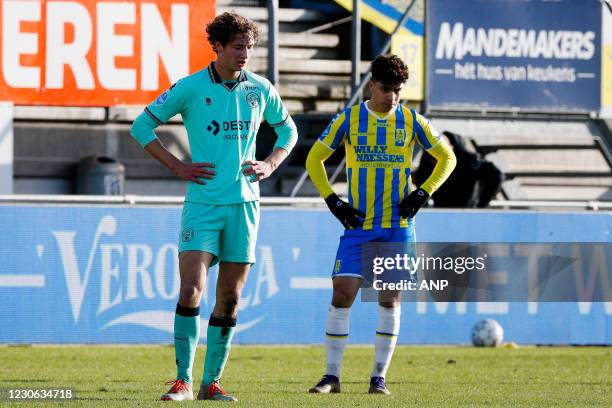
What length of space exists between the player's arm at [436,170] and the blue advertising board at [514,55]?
7.32m

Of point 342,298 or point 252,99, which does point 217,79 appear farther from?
point 342,298

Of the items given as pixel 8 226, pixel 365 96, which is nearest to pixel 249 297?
pixel 8 226

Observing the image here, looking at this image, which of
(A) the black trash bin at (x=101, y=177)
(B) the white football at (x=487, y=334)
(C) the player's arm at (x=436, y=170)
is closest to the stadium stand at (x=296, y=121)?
(A) the black trash bin at (x=101, y=177)

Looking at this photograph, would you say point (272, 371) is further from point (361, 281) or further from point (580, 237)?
point (580, 237)

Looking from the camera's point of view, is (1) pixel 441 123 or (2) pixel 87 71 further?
(1) pixel 441 123

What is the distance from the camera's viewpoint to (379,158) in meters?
8.86

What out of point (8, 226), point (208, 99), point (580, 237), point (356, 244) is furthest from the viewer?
point (580, 237)

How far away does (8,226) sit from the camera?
12633 mm

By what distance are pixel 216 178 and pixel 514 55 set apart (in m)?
9.60

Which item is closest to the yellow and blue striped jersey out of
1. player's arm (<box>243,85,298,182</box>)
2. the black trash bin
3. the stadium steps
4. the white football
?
player's arm (<box>243,85,298,182</box>)

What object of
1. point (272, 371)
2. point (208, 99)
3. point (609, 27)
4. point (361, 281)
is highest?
point (609, 27)

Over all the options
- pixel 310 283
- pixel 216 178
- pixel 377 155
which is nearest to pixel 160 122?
pixel 216 178

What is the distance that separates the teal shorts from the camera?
299 inches

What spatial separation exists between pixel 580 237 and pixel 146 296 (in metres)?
4.18
